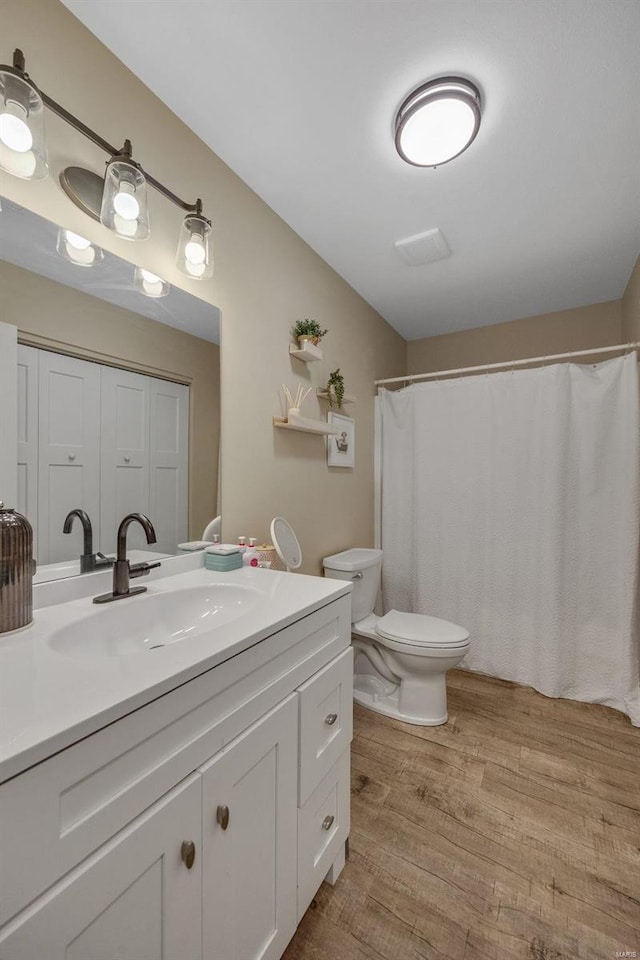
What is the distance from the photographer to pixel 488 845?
1.29 m

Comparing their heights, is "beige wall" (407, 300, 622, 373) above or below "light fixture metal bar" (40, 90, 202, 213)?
above

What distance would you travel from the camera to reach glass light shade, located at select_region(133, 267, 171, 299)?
1.21 m

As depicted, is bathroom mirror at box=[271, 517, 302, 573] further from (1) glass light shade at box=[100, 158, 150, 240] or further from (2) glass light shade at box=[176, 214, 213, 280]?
(1) glass light shade at box=[100, 158, 150, 240]

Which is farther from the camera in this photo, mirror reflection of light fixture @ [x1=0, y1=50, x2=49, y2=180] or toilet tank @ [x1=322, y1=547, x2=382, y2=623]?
toilet tank @ [x1=322, y1=547, x2=382, y2=623]

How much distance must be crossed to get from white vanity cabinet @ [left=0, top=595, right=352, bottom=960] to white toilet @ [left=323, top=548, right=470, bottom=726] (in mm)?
838

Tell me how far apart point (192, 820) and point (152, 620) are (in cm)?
48

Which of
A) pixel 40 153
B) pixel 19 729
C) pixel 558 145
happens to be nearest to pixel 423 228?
pixel 558 145

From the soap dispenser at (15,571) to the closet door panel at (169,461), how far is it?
434 millimetres

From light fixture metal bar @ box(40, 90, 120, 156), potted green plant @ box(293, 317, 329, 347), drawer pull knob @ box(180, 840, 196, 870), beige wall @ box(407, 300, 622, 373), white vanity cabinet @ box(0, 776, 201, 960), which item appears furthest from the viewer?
beige wall @ box(407, 300, 622, 373)

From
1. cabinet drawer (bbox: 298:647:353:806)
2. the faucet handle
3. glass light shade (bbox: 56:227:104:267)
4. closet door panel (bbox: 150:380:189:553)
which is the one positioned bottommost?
cabinet drawer (bbox: 298:647:353:806)

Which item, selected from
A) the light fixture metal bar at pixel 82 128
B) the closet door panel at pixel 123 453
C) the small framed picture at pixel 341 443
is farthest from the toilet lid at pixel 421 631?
the light fixture metal bar at pixel 82 128

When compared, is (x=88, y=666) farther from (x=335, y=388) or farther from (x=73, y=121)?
(x=335, y=388)

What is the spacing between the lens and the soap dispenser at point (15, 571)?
2.54 feet

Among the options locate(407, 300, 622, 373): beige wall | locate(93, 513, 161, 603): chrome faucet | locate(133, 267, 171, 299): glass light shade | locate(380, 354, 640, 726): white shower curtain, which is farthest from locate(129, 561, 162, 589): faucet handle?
locate(407, 300, 622, 373): beige wall
